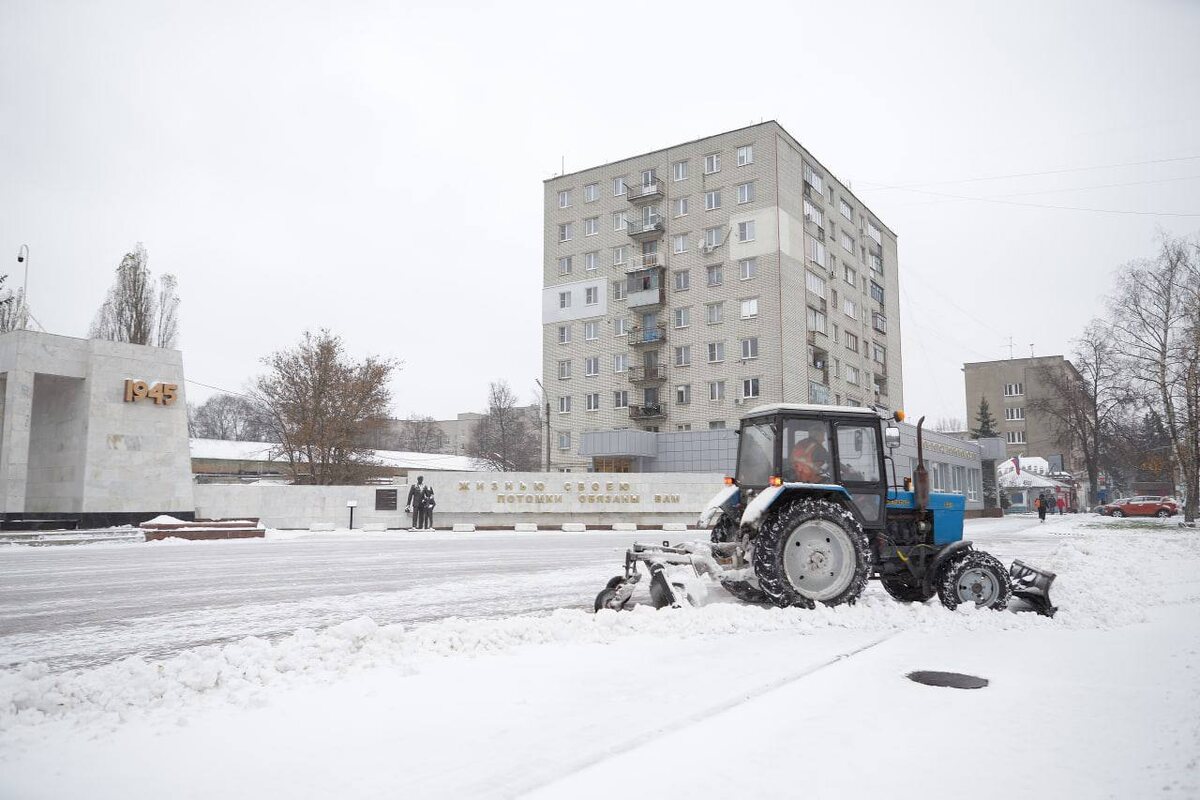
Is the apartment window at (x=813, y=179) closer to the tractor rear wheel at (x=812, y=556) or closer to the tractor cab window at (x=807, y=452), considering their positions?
the tractor cab window at (x=807, y=452)

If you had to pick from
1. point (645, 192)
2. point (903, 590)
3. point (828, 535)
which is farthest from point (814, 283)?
point (828, 535)

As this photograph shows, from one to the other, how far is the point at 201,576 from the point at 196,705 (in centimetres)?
819

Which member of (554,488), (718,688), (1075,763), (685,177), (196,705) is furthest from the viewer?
(685,177)

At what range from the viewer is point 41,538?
18.9 meters

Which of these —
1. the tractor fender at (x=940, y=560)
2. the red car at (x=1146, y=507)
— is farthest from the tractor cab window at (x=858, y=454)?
the red car at (x=1146, y=507)

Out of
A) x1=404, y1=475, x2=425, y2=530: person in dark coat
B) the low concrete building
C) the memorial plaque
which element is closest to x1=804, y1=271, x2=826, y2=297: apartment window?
x1=404, y1=475, x2=425, y2=530: person in dark coat

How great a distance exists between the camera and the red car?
46.1 metres

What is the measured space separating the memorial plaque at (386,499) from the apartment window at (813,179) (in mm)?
33177

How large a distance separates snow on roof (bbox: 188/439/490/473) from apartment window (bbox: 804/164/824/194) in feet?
108

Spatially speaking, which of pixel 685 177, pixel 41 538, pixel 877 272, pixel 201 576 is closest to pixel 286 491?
pixel 41 538

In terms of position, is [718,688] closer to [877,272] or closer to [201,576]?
[201,576]

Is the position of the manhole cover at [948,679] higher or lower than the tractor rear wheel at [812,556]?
lower

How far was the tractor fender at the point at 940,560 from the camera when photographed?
7.79m

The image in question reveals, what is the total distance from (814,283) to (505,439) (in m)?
41.9
